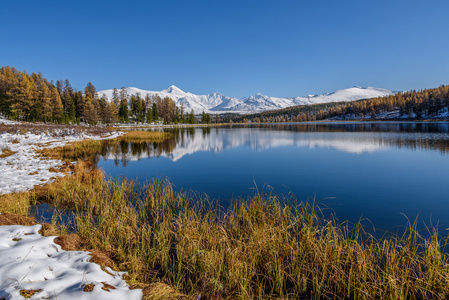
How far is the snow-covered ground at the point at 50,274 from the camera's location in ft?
11.1

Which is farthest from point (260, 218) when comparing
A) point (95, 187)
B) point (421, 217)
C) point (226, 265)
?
point (95, 187)

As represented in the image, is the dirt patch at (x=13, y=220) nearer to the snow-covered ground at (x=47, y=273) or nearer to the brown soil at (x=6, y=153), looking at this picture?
the snow-covered ground at (x=47, y=273)

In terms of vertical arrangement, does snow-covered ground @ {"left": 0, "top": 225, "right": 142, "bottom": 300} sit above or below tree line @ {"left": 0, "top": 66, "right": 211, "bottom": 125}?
below

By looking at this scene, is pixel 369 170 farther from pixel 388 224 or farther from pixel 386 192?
pixel 388 224

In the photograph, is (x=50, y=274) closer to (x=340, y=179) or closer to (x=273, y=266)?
(x=273, y=266)

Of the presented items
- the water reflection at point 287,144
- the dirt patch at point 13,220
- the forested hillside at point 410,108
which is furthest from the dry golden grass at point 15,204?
the forested hillside at point 410,108

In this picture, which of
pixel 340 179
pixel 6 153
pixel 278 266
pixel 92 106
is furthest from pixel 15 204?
pixel 92 106

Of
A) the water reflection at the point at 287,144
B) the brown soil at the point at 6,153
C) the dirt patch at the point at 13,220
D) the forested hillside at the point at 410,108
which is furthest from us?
the forested hillside at the point at 410,108

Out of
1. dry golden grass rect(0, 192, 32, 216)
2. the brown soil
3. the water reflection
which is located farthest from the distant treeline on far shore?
dry golden grass rect(0, 192, 32, 216)

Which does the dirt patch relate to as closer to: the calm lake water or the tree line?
the calm lake water

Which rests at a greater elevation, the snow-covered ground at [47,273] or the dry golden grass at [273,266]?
the snow-covered ground at [47,273]

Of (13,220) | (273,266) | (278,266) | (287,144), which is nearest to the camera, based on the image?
(278,266)

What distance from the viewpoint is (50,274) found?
152 inches

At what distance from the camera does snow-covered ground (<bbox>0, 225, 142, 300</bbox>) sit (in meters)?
3.39
